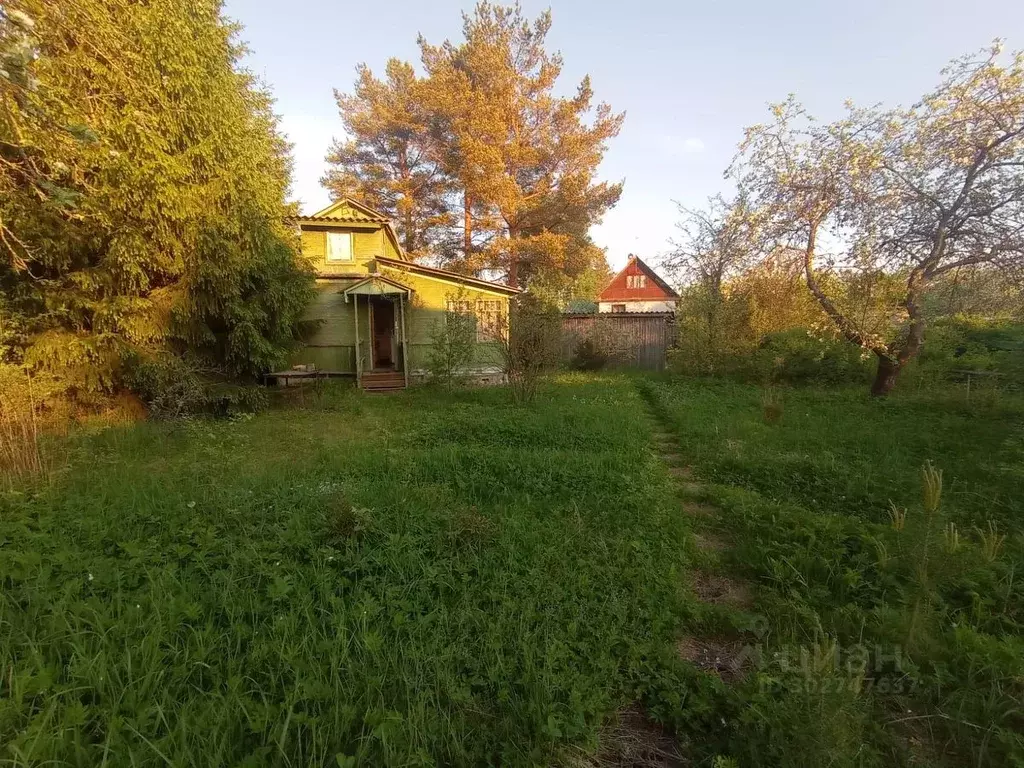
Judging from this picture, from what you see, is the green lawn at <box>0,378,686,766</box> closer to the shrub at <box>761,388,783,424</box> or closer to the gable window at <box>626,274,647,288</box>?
the shrub at <box>761,388,783,424</box>

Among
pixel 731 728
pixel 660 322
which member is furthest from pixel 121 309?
pixel 660 322

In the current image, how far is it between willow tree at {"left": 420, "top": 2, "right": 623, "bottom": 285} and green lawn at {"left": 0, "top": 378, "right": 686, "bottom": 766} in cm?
1620

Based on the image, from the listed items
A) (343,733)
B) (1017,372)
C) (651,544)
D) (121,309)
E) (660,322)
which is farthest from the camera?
(660,322)

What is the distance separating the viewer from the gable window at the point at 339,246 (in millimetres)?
12867

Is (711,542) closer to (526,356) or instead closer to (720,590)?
(720,590)

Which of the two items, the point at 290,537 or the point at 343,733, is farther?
the point at 290,537

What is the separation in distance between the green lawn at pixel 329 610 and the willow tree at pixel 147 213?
413 centimetres

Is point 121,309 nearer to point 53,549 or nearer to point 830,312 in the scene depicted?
point 53,549

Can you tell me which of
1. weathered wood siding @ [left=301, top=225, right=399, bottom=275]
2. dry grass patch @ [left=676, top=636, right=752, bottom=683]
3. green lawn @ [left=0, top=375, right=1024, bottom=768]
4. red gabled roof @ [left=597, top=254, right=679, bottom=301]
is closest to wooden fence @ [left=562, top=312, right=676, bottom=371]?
weathered wood siding @ [left=301, top=225, right=399, bottom=275]

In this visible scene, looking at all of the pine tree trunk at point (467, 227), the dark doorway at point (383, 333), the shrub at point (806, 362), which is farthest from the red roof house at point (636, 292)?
the dark doorway at point (383, 333)

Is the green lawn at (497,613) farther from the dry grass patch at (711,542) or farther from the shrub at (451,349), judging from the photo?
the shrub at (451,349)

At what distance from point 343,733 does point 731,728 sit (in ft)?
5.27

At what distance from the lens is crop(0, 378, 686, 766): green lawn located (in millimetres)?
1693

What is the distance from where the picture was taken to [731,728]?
1.77 metres
